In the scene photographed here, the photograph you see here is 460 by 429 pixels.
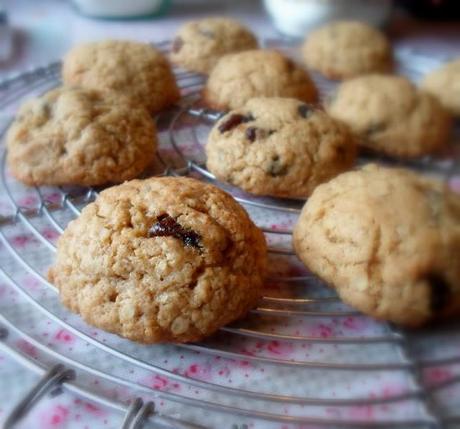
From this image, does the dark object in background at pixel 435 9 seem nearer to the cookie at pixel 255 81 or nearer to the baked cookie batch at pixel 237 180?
the baked cookie batch at pixel 237 180

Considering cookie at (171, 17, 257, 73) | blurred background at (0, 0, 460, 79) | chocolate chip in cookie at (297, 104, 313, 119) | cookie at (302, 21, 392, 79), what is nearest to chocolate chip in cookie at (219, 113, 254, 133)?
chocolate chip in cookie at (297, 104, 313, 119)

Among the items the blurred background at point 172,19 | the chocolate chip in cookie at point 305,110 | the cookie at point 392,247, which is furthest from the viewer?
the blurred background at point 172,19

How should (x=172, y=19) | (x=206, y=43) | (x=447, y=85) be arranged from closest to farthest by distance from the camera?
(x=447, y=85)
(x=206, y=43)
(x=172, y=19)

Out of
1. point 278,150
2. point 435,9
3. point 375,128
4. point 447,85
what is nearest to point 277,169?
point 278,150

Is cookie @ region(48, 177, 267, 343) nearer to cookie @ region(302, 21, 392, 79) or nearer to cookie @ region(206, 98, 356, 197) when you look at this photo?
cookie @ region(206, 98, 356, 197)

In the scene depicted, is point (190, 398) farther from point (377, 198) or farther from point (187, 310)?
point (377, 198)

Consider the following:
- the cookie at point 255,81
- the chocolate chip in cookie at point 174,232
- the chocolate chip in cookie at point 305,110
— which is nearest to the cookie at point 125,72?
the cookie at point 255,81

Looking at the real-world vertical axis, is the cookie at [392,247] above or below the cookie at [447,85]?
above

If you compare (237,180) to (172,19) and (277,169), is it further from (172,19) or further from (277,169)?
(172,19)
